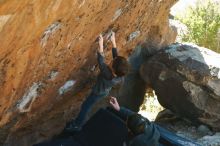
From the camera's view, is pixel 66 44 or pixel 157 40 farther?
pixel 157 40

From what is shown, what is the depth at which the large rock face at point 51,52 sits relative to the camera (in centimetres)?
460

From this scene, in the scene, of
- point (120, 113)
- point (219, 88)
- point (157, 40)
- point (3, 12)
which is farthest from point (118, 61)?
point (157, 40)

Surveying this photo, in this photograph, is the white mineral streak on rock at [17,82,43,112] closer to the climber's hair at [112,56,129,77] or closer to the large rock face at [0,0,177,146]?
the large rock face at [0,0,177,146]

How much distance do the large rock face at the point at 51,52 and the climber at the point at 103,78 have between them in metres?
0.36

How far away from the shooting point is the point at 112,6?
6434mm

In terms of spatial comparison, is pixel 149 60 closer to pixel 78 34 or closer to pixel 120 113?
pixel 120 113

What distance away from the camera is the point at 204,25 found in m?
15.6

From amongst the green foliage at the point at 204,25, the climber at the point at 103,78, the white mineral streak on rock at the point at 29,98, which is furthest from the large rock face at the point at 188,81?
the green foliage at the point at 204,25

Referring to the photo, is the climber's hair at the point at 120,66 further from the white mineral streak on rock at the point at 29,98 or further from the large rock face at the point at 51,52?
the white mineral streak on rock at the point at 29,98

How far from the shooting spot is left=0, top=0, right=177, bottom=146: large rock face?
4.60 metres

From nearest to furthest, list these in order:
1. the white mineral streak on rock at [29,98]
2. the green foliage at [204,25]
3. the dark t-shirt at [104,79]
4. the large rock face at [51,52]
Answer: the large rock face at [51,52] < the white mineral streak on rock at [29,98] < the dark t-shirt at [104,79] < the green foliage at [204,25]

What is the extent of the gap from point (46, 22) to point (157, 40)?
661cm

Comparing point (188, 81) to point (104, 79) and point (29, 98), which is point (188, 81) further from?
point (29, 98)

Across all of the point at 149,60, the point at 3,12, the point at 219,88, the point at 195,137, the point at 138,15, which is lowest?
the point at 195,137
